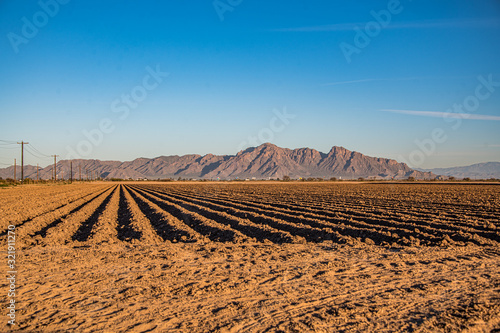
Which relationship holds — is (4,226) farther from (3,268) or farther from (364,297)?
(364,297)

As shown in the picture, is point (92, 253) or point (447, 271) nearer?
point (447, 271)

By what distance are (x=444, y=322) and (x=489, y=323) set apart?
569 mm

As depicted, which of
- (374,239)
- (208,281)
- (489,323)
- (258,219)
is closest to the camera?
(489,323)

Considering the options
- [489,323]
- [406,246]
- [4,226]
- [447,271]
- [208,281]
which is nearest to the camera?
[489,323]

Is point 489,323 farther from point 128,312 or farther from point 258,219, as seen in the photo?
point 258,219

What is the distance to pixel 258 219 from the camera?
16.4 meters

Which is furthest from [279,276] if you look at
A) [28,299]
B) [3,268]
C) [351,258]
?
[3,268]

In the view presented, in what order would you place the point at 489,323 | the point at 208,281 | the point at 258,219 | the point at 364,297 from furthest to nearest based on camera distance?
the point at 258,219, the point at 208,281, the point at 364,297, the point at 489,323

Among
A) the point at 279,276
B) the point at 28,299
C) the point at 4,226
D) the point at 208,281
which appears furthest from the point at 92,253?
the point at 4,226

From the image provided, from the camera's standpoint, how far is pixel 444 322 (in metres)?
4.74

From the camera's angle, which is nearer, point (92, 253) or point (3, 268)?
point (3, 268)

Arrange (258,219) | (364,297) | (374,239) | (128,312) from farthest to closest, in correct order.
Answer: (258,219), (374,239), (364,297), (128,312)

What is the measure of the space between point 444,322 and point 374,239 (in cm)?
681

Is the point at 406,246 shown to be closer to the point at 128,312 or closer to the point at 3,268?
the point at 128,312
